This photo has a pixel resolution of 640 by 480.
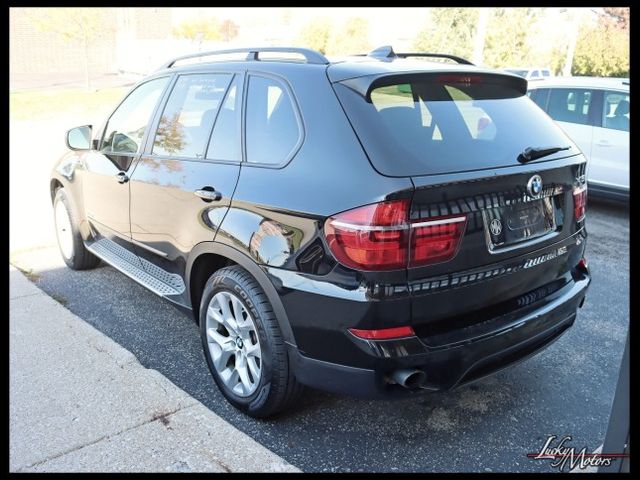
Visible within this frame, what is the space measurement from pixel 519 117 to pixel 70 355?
300 cm

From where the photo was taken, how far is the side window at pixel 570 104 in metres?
7.43

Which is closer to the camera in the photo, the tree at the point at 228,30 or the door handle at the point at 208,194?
the door handle at the point at 208,194

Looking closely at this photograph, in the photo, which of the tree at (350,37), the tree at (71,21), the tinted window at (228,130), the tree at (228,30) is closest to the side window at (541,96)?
the tinted window at (228,130)

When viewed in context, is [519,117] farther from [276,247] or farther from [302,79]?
[276,247]

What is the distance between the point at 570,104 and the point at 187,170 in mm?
6203

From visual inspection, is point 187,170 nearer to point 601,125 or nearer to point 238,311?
point 238,311

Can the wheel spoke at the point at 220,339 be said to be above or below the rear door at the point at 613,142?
below

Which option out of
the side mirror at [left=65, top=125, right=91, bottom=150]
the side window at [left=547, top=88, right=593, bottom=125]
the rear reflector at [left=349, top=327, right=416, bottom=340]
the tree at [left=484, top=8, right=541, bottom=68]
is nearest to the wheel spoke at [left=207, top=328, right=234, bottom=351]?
the rear reflector at [left=349, top=327, right=416, bottom=340]

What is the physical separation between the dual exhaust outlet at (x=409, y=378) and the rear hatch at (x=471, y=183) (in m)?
0.17

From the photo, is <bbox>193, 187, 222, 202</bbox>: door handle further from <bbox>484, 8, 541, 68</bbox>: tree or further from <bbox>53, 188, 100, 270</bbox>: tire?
<bbox>484, 8, 541, 68</bbox>: tree

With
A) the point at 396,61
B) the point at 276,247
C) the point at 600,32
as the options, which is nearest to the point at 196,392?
the point at 276,247

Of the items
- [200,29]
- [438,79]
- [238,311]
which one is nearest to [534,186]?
[438,79]

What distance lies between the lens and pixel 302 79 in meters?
2.75

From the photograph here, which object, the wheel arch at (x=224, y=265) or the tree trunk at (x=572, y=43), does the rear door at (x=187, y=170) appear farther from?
the tree trunk at (x=572, y=43)
